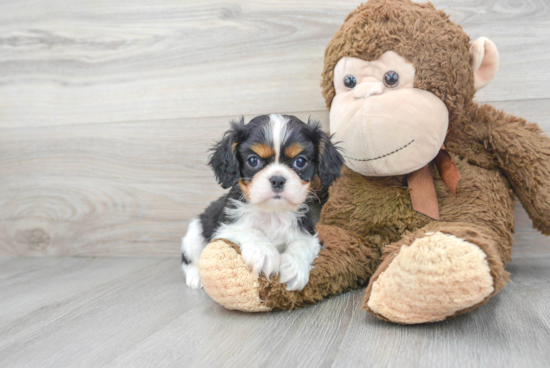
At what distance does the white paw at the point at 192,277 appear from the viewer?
1.76 meters

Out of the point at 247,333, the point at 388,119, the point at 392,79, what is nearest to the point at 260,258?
the point at 247,333

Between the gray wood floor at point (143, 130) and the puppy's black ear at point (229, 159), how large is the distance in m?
0.44

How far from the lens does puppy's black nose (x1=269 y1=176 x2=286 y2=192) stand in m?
1.29

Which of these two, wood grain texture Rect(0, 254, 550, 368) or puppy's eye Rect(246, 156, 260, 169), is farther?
puppy's eye Rect(246, 156, 260, 169)

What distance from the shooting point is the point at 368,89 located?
4.83 feet

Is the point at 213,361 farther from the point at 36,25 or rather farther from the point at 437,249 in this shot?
the point at 36,25

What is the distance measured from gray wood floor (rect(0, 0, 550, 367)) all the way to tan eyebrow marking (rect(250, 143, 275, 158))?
1.64 feet

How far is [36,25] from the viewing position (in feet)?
7.74

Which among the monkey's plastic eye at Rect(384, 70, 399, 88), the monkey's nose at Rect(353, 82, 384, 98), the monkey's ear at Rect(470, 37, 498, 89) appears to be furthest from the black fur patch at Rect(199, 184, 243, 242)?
the monkey's ear at Rect(470, 37, 498, 89)

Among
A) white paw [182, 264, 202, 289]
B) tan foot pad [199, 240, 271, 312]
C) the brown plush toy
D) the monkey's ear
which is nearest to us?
tan foot pad [199, 240, 271, 312]

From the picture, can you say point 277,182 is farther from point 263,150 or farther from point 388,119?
point 388,119

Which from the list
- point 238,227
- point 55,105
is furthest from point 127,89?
point 238,227

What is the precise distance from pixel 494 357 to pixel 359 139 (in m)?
0.76

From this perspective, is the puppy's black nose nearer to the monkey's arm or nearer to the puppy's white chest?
the puppy's white chest
